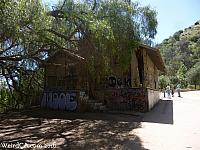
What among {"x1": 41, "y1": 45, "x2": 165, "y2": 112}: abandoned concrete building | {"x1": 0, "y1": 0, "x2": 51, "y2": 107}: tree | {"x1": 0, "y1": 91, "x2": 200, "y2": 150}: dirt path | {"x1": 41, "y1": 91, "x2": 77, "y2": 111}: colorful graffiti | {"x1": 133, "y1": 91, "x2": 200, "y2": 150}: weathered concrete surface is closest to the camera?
{"x1": 0, "y1": 0, "x2": 51, "y2": 107}: tree

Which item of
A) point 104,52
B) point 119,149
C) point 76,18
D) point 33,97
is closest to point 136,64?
point 33,97

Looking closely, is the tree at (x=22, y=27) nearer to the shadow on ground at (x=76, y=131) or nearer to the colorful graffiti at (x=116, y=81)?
the shadow on ground at (x=76, y=131)

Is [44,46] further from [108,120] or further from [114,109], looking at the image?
[114,109]

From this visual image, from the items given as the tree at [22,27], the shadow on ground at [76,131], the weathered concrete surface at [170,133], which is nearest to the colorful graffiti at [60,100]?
the shadow on ground at [76,131]

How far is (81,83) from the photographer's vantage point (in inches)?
971

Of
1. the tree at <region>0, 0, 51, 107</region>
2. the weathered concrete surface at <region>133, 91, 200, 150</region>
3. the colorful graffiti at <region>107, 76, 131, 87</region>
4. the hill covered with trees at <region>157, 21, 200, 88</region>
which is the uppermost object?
the hill covered with trees at <region>157, 21, 200, 88</region>

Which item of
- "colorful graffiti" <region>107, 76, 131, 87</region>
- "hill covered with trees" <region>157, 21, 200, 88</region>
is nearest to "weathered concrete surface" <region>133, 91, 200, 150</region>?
"colorful graffiti" <region>107, 76, 131, 87</region>

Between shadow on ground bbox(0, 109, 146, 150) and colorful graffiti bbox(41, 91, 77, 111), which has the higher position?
colorful graffiti bbox(41, 91, 77, 111)

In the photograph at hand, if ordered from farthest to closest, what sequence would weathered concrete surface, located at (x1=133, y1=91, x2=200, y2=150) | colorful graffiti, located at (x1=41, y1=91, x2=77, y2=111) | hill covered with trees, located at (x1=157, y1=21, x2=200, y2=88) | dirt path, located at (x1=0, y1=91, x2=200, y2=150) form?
1. hill covered with trees, located at (x1=157, y1=21, x2=200, y2=88)
2. colorful graffiti, located at (x1=41, y1=91, x2=77, y2=111)
3. dirt path, located at (x1=0, y1=91, x2=200, y2=150)
4. weathered concrete surface, located at (x1=133, y1=91, x2=200, y2=150)

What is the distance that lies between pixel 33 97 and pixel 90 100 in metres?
5.44

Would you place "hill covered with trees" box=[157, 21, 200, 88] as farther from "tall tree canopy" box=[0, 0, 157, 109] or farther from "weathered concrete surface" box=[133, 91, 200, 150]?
"weathered concrete surface" box=[133, 91, 200, 150]

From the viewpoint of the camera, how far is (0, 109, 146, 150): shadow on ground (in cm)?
1130

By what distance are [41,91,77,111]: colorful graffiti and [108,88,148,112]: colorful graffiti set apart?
2505 mm

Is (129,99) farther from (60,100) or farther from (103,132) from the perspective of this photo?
(103,132)
